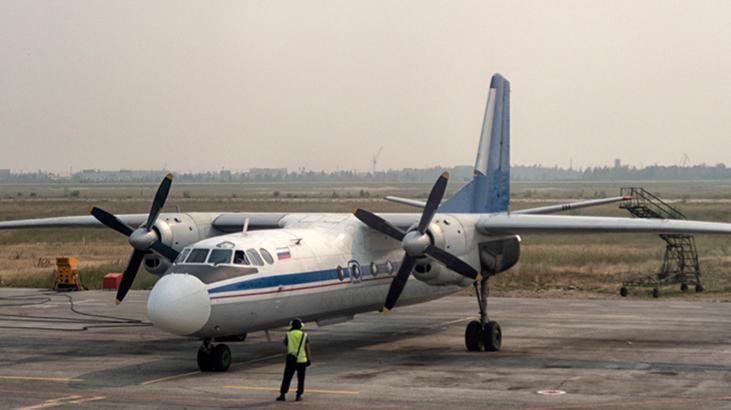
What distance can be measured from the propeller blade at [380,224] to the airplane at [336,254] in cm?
4

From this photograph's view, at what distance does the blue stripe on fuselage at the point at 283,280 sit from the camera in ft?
77.2

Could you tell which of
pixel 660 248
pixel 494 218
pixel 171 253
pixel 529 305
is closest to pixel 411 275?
pixel 494 218

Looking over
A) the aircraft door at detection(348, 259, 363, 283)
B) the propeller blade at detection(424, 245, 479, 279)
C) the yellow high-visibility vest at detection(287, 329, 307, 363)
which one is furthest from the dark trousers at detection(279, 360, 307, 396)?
the aircraft door at detection(348, 259, 363, 283)

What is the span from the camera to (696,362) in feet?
83.8

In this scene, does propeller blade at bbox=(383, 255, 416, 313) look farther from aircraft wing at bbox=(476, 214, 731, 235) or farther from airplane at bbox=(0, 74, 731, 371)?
aircraft wing at bbox=(476, 214, 731, 235)

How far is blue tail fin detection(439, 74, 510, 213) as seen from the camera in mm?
30625

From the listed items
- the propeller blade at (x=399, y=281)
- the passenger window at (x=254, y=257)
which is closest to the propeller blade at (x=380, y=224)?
the propeller blade at (x=399, y=281)

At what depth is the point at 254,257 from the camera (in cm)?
2445

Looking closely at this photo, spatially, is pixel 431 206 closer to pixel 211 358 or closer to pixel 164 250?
pixel 211 358

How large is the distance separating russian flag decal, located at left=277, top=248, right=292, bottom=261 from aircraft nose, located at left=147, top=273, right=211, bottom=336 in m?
2.57

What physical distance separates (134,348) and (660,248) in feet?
127

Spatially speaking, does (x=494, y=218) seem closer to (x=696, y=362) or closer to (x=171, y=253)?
(x=696, y=362)

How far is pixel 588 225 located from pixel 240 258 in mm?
9354

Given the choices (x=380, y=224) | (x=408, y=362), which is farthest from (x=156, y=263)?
(x=408, y=362)
